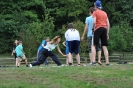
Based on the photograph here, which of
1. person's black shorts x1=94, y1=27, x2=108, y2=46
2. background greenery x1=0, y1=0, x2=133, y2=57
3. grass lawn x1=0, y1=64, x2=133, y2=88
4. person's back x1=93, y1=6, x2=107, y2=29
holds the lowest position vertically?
grass lawn x1=0, y1=64, x2=133, y2=88

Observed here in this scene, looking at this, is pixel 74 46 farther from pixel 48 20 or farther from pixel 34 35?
pixel 48 20

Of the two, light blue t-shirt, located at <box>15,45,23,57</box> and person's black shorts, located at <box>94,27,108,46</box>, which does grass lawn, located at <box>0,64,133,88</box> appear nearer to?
person's black shorts, located at <box>94,27,108,46</box>

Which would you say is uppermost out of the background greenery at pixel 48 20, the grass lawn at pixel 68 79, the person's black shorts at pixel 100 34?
the background greenery at pixel 48 20

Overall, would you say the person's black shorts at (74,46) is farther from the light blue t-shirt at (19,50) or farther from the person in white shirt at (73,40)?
the light blue t-shirt at (19,50)

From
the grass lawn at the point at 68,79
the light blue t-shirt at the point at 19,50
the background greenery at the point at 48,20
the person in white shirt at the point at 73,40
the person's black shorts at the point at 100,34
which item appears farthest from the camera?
the background greenery at the point at 48,20

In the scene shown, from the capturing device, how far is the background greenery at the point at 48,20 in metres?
43.7

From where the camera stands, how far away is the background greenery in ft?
143

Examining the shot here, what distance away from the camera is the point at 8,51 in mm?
48750

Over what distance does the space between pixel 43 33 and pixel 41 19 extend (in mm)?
10757

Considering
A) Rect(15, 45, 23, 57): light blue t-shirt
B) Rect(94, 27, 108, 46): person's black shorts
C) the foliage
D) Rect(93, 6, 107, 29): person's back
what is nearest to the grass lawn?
Rect(94, 27, 108, 46): person's black shorts

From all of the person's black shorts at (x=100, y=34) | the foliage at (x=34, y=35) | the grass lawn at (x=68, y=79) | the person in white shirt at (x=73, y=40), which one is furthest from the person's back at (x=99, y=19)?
the foliage at (x=34, y=35)

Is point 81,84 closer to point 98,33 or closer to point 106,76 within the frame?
point 106,76

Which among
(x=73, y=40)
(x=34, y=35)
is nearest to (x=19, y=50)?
(x=73, y=40)

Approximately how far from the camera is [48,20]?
4844 cm
